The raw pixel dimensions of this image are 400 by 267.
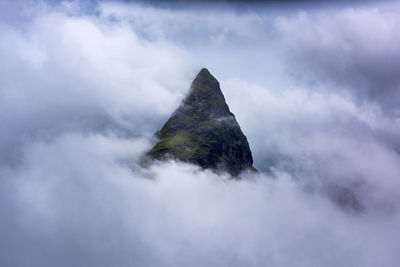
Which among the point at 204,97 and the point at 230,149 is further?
the point at 204,97

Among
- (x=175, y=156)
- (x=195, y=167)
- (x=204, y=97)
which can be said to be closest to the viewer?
(x=175, y=156)

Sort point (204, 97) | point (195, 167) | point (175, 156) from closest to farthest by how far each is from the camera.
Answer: point (175, 156) < point (195, 167) < point (204, 97)

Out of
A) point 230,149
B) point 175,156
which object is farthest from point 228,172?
point 175,156

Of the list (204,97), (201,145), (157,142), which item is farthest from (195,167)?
(204,97)

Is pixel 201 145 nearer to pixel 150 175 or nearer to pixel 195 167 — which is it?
pixel 195 167

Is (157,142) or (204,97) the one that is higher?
(204,97)

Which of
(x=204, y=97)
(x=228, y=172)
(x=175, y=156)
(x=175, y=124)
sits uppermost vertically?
(x=204, y=97)
